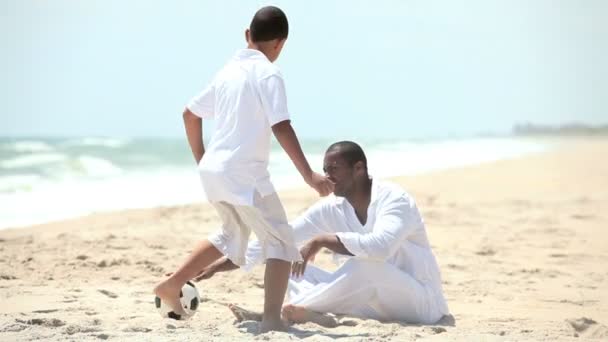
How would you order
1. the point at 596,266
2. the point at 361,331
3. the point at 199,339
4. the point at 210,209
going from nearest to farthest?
the point at 199,339 < the point at 361,331 < the point at 596,266 < the point at 210,209

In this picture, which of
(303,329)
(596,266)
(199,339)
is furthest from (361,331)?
(596,266)

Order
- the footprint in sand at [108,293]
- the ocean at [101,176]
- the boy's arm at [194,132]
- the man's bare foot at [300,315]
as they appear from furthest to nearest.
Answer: the ocean at [101,176] → the footprint in sand at [108,293] → the man's bare foot at [300,315] → the boy's arm at [194,132]

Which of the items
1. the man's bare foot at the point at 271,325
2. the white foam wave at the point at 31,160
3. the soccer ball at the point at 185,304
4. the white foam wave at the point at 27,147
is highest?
the soccer ball at the point at 185,304

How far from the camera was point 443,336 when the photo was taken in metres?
4.55

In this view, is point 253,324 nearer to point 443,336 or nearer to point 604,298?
point 443,336

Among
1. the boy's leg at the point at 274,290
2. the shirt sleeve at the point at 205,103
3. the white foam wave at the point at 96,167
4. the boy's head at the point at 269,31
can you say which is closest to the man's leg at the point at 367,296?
the boy's leg at the point at 274,290

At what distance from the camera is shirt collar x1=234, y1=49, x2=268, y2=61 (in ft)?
14.4

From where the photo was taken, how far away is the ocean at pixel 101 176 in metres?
12.3

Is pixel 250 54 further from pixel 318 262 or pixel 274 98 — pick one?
pixel 318 262

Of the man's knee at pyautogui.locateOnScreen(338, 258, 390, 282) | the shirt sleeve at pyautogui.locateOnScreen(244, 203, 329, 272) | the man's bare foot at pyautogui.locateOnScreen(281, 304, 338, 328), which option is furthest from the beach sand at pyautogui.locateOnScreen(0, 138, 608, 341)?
the shirt sleeve at pyautogui.locateOnScreen(244, 203, 329, 272)

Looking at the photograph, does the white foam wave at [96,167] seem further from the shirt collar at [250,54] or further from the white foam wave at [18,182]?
the shirt collar at [250,54]

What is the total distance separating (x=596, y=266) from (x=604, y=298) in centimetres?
135

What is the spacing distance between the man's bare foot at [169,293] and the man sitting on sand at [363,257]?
20 cm

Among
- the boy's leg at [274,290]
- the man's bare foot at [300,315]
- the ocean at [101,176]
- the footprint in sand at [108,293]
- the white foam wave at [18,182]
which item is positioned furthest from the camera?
the white foam wave at [18,182]
